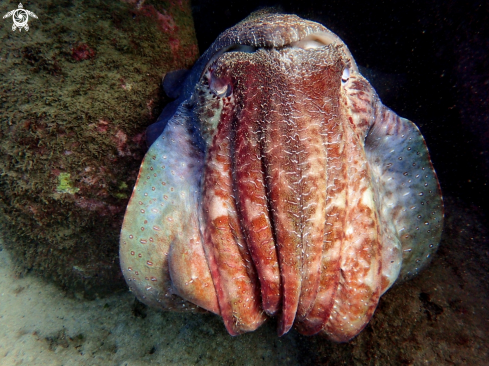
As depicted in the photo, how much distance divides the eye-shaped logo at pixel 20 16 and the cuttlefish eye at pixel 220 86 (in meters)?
2.01

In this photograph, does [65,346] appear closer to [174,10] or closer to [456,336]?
[456,336]

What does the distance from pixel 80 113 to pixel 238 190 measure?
2014mm

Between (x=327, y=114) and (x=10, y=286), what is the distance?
517 cm

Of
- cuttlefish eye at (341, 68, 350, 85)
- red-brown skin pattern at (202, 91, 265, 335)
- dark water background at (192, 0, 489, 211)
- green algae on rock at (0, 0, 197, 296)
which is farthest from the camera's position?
dark water background at (192, 0, 489, 211)

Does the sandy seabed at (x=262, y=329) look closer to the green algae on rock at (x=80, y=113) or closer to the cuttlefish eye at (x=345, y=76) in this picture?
the green algae on rock at (x=80, y=113)

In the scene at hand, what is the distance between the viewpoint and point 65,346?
3.22 meters

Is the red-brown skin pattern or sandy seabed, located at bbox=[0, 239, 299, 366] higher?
the red-brown skin pattern

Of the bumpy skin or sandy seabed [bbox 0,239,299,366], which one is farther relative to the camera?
sandy seabed [bbox 0,239,299,366]

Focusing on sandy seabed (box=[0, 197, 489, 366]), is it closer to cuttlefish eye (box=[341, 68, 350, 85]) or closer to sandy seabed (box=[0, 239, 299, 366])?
sandy seabed (box=[0, 239, 299, 366])

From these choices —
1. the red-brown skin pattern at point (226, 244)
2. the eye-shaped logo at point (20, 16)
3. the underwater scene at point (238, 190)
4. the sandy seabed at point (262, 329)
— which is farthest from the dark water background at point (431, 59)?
the red-brown skin pattern at point (226, 244)

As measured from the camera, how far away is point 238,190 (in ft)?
6.15

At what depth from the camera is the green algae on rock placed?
8.35 ft

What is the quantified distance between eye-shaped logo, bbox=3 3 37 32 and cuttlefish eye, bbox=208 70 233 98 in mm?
2014

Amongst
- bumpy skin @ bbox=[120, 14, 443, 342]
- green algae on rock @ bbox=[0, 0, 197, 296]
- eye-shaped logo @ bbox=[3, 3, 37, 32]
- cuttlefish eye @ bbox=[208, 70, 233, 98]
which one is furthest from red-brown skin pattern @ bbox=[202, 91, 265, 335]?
eye-shaped logo @ bbox=[3, 3, 37, 32]
